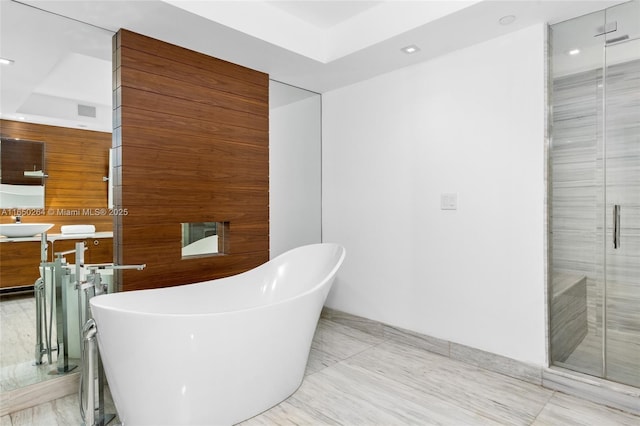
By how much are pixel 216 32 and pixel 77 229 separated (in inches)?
57.8

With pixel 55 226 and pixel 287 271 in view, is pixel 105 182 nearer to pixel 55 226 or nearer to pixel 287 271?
pixel 55 226

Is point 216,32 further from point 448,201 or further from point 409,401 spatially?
point 409,401

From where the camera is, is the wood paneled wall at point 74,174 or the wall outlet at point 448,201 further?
the wall outlet at point 448,201

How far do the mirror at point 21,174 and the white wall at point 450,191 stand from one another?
86.5 inches

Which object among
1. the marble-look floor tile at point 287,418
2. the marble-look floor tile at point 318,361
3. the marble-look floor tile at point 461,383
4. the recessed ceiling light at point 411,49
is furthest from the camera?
the recessed ceiling light at point 411,49

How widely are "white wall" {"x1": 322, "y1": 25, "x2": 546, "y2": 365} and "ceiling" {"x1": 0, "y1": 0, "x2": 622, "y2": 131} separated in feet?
0.94

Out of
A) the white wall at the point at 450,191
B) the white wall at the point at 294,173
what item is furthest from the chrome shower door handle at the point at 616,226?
the white wall at the point at 294,173

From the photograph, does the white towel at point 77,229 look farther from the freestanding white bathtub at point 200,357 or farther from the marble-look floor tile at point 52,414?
the marble-look floor tile at point 52,414

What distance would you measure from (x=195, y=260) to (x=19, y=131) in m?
1.24

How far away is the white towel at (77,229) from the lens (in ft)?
7.18

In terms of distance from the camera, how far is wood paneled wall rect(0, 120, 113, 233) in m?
2.16

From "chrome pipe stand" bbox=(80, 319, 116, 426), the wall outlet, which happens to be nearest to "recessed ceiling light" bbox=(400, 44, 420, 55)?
the wall outlet

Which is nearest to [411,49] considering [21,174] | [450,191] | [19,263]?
[450,191]

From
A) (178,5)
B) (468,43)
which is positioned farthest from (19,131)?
(468,43)
